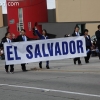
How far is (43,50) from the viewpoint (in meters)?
19.5

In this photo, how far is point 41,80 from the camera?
14.9 m

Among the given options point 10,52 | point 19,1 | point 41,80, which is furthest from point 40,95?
point 19,1

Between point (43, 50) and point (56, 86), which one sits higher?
point (43, 50)

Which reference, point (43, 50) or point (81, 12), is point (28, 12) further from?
point (43, 50)

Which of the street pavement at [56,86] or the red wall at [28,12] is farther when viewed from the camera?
the red wall at [28,12]

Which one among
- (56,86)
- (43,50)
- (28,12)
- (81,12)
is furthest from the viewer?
(81,12)

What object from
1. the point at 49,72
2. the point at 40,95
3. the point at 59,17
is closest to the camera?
the point at 40,95

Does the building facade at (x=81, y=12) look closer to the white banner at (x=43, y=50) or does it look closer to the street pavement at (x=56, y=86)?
the white banner at (x=43, y=50)

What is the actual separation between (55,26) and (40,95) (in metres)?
44.8

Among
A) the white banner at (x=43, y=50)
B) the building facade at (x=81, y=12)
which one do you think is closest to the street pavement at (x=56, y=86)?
the white banner at (x=43, y=50)

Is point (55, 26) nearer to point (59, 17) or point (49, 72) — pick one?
point (59, 17)

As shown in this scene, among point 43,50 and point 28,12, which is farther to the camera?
point 28,12

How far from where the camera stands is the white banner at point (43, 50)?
1866cm

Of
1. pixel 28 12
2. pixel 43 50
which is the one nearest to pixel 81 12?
Answer: pixel 28 12
